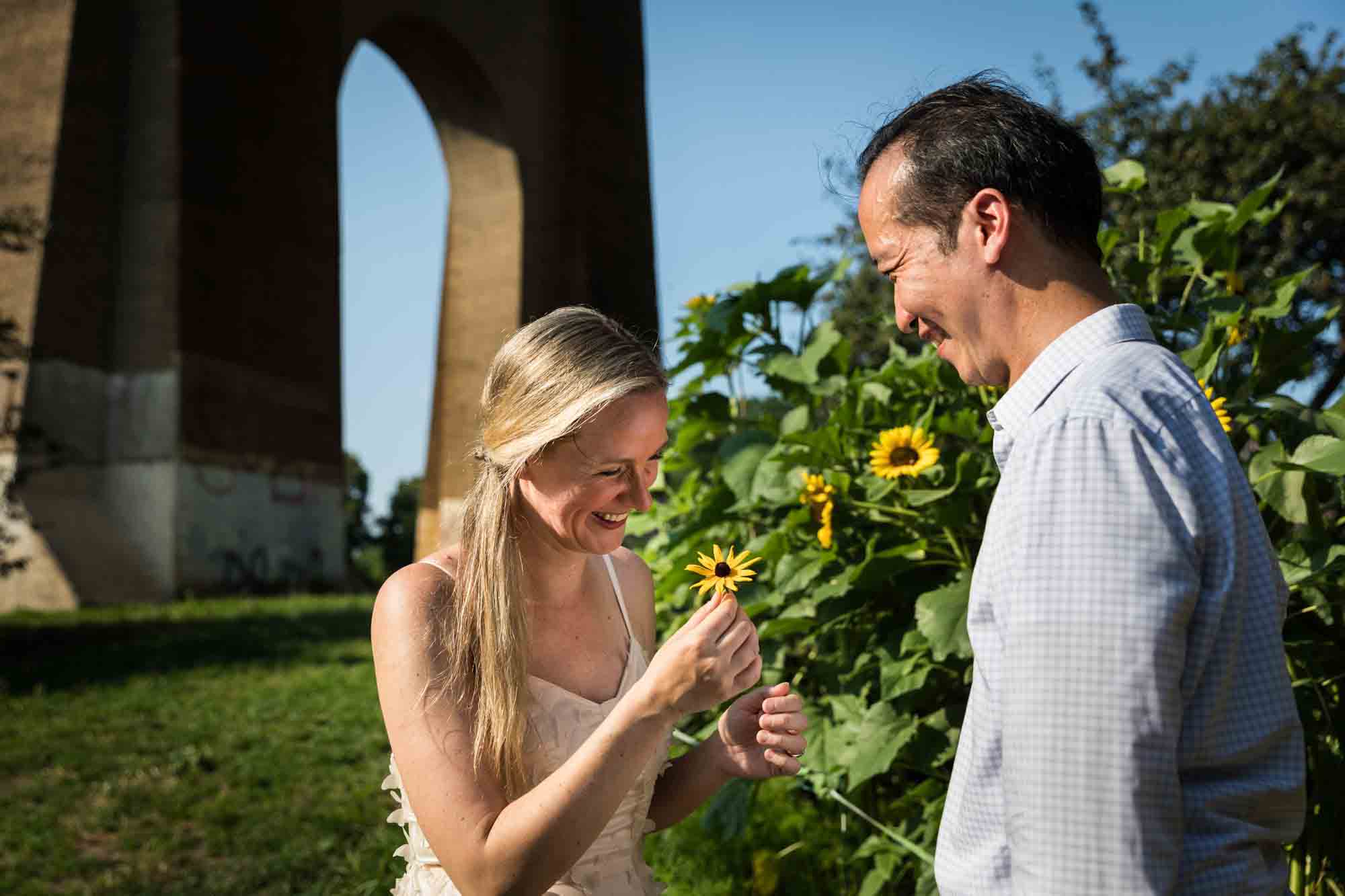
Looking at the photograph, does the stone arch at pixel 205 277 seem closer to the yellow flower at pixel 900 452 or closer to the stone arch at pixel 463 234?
the stone arch at pixel 463 234

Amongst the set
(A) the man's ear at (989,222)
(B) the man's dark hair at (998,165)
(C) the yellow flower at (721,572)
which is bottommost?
(C) the yellow flower at (721,572)

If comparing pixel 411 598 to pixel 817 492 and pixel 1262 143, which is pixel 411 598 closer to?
pixel 817 492

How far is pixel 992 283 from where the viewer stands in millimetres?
1283

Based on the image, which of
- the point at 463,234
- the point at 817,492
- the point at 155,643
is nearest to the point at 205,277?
the point at 463,234

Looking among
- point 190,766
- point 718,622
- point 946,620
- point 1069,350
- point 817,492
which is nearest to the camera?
point 1069,350

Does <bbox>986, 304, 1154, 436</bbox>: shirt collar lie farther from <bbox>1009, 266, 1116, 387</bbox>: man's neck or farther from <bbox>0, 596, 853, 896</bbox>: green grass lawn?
<bbox>0, 596, 853, 896</bbox>: green grass lawn

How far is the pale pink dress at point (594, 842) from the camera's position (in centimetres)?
177

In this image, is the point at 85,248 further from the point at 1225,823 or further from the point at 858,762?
the point at 1225,823

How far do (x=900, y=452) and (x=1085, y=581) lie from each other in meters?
1.39

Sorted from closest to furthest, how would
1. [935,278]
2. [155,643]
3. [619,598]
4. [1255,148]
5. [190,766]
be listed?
[935,278]
[619,598]
[190,766]
[155,643]
[1255,148]

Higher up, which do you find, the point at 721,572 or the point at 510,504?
the point at 510,504

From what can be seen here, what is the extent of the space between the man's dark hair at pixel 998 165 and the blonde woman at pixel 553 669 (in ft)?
1.95

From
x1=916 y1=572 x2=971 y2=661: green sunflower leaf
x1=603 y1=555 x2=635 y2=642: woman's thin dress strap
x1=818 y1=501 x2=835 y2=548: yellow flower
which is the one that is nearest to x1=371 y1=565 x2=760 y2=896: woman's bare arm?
x1=603 y1=555 x2=635 y2=642: woman's thin dress strap

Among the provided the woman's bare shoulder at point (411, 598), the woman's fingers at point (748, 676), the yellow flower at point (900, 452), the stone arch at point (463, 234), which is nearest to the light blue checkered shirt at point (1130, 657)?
the woman's fingers at point (748, 676)
